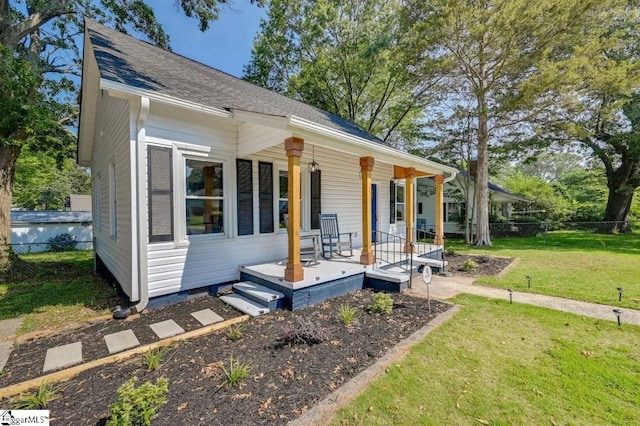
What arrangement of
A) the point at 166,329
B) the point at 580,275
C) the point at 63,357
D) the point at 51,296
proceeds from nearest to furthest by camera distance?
the point at 63,357, the point at 166,329, the point at 51,296, the point at 580,275

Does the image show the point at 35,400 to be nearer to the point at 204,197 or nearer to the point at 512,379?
the point at 204,197

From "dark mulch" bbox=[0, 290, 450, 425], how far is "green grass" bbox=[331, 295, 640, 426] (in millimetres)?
406

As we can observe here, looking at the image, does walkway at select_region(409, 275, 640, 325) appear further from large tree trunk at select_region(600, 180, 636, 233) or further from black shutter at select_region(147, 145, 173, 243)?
large tree trunk at select_region(600, 180, 636, 233)

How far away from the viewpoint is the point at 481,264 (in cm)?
821

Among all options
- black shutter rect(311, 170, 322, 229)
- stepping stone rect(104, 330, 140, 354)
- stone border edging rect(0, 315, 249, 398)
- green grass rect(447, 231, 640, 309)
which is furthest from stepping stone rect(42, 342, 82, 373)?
green grass rect(447, 231, 640, 309)

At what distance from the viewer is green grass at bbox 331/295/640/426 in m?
2.22

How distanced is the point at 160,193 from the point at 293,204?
2.17 metres

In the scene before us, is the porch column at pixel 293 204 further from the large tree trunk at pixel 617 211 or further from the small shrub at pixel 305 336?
the large tree trunk at pixel 617 211

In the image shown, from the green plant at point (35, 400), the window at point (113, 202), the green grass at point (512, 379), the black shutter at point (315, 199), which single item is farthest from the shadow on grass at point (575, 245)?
the green plant at point (35, 400)

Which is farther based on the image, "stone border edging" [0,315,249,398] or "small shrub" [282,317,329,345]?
"small shrub" [282,317,329,345]

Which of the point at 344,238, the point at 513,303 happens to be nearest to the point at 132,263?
the point at 344,238

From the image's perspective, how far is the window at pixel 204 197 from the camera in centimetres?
494

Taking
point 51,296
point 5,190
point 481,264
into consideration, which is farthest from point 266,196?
point 5,190

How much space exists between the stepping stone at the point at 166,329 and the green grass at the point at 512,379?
2542mm
